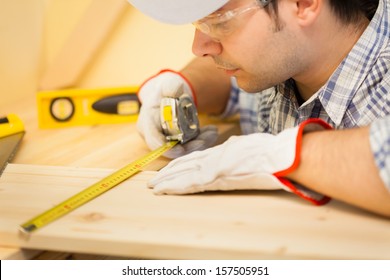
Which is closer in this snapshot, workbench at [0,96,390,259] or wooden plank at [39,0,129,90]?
workbench at [0,96,390,259]

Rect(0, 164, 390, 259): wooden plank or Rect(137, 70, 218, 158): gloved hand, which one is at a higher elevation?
Rect(137, 70, 218, 158): gloved hand

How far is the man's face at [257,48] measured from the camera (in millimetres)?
1267

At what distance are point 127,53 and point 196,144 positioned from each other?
84cm

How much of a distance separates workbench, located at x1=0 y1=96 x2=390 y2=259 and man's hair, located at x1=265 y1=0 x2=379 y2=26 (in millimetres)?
467

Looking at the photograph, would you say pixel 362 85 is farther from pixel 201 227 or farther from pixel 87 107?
pixel 87 107

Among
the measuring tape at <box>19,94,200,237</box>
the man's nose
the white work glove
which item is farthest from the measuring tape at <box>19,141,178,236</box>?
the man's nose

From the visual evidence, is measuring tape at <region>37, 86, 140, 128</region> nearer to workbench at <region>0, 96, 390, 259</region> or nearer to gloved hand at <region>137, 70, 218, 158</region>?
gloved hand at <region>137, 70, 218, 158</region>

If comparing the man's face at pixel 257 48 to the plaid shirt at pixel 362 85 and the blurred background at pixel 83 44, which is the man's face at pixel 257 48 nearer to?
the plaid shirt at pixel 362 85

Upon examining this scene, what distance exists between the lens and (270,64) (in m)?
1.34

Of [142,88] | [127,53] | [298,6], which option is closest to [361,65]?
[298,6]

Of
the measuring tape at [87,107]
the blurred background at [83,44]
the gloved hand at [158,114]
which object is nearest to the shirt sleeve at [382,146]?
the gloved hand at [158,114]

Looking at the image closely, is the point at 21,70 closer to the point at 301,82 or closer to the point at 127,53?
the point at 127,53

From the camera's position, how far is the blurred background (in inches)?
82.7

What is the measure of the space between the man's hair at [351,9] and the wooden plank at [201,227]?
0.46 meters
